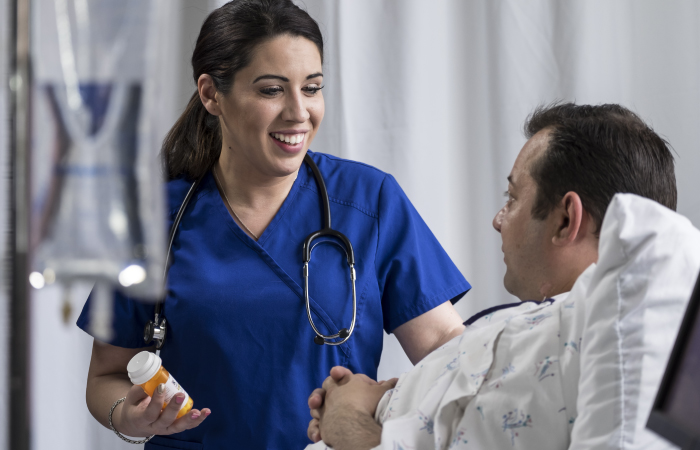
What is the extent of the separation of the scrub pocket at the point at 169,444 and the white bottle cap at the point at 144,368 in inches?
10.9

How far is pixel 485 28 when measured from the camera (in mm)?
1859

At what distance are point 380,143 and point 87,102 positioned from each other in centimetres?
152

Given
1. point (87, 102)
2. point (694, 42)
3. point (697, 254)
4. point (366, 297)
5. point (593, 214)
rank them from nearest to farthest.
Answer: point (87, 102) < point (697, 254) < point (593, 214) < point (366, 297) < point (694, 42)

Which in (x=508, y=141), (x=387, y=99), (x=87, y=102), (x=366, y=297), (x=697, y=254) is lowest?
(x=366, y=297)

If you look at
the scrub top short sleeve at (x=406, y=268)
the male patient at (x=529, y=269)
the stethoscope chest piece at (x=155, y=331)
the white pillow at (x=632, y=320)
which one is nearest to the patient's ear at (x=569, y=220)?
the male patient at (x=529, y=269)

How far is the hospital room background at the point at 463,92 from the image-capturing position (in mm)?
1713

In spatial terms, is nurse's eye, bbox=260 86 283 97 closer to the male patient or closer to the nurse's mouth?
the nurse's mouth

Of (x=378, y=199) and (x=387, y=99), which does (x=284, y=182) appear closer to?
(x=378, y=199)

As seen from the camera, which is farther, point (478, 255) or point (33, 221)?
point (478, 255)

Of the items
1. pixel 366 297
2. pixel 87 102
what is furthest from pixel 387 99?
pixel 87 102

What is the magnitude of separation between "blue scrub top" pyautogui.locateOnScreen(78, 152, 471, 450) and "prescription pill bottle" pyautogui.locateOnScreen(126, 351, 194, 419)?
0.21m

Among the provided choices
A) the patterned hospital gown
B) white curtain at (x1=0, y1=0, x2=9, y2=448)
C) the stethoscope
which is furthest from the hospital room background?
white curtain at (x1=0, y1=0, x2=9, y2=448)

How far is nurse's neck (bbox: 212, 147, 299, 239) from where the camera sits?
131cm

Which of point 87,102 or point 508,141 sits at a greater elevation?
point 508,141
